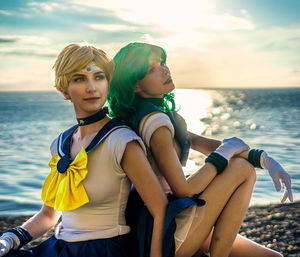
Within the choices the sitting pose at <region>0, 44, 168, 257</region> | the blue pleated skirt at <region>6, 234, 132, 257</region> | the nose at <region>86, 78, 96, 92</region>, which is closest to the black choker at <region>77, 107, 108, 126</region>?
the sitting pose at <region>0, 44, 168, 257</region>

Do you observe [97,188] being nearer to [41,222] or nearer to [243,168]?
[41,222]

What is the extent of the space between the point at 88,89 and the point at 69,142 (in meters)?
0.39

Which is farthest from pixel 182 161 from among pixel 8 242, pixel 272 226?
pixel 272 226

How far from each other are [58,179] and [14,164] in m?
7.64

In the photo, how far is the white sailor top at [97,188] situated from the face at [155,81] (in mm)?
346

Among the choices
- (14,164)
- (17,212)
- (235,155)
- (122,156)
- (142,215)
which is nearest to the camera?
(122,156)

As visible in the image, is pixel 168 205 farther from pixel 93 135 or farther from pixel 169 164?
pixel 93 135

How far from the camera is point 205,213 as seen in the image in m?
2.08

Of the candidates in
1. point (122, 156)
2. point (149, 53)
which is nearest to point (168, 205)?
point (122, 156)

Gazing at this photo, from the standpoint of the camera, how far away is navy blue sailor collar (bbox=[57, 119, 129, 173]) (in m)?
2.08

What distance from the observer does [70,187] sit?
2.10 metres

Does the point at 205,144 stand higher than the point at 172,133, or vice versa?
the point at 172,133

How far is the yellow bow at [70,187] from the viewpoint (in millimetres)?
2031

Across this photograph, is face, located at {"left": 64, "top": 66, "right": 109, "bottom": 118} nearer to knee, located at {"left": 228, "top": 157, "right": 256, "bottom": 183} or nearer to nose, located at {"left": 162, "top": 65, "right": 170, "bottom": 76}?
nose, located at {"left": 162, "top": 65, "right": 170, "bottom": 76}
